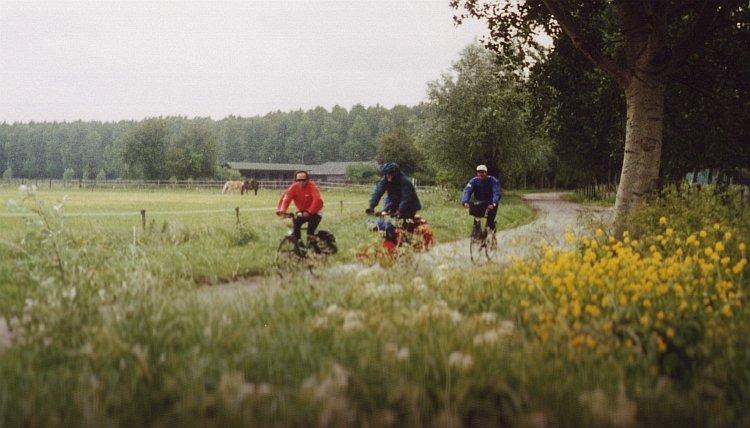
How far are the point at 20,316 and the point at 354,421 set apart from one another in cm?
296

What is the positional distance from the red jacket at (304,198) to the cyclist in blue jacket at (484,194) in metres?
3.60

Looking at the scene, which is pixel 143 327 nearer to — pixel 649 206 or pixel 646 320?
pixel 646 320

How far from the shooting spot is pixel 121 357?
3.41 metres

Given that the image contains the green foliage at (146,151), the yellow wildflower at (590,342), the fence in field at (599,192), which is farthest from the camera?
the green foliage at (146,151)

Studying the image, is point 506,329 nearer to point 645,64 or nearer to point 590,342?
point 590,342

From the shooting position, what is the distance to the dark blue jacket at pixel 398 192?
8656mm

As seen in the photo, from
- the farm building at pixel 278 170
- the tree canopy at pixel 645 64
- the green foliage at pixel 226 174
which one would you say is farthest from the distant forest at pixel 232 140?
the tree canopy at pixel 645 64

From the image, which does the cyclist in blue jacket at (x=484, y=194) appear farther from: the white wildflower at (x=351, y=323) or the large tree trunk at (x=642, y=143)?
the white wildflower at (x=351, y=323)

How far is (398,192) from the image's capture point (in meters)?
8.96

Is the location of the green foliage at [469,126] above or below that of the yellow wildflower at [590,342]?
above

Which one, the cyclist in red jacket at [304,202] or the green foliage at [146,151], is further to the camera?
the green foliage at [146,151]

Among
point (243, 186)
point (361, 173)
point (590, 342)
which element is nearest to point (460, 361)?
point (590, 342)

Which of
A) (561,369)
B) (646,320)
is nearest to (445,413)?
(561,369)

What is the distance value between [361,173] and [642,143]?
669 inches
